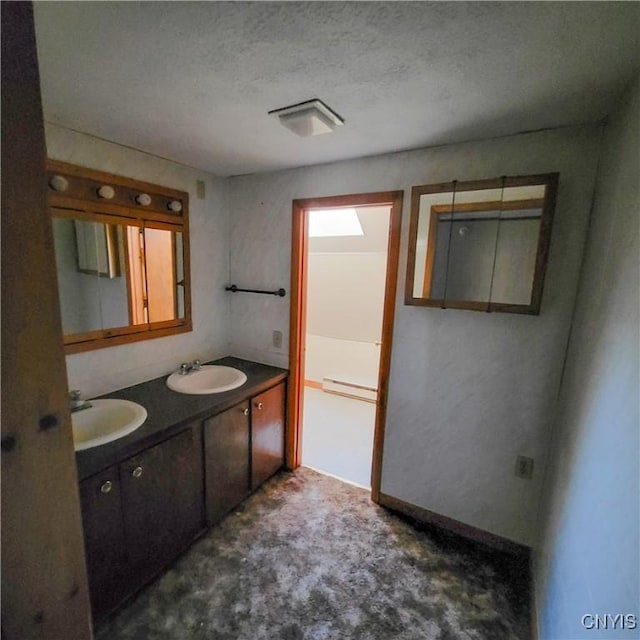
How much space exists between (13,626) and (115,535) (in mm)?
1181

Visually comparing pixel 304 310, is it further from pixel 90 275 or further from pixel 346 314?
pixel 346 314

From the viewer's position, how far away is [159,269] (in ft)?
6.73

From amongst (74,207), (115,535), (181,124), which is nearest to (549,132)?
(181,124)

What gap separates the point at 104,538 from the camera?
51.8 inches

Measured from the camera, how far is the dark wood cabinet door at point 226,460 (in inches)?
70.7

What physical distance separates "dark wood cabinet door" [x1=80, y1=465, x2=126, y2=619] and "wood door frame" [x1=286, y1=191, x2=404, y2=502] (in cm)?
123

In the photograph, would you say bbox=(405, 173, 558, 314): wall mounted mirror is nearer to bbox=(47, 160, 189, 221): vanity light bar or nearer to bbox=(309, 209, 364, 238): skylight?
bbox=(47, 160, 189, 221): vanity light bar

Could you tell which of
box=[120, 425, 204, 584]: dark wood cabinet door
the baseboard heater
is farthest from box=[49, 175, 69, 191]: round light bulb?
the baseboard heater

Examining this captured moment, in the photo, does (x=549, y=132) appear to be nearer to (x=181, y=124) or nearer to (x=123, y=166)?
(x=181, y=124)

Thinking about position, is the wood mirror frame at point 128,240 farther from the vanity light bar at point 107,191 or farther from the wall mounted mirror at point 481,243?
the wall mounted mirror at point 481,243

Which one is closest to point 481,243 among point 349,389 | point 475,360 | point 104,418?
point 475,360

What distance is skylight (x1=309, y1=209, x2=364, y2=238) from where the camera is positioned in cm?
334

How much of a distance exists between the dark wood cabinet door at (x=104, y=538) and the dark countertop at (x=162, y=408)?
62 mm

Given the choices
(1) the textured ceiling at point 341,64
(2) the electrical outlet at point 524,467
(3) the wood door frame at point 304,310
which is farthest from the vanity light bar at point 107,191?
(2) the electrical outlet at point 524,467
